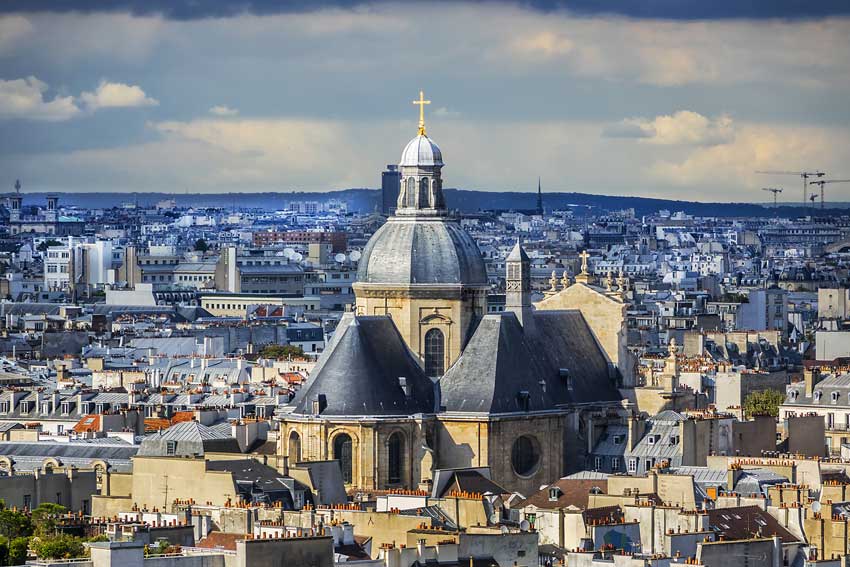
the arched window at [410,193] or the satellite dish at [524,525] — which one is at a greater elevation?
the arched window at [410,193]

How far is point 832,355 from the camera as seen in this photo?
139 m

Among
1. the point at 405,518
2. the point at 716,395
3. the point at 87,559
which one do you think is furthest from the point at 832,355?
the point at 87,559

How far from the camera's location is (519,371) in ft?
280

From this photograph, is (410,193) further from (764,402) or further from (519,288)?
(764,402)

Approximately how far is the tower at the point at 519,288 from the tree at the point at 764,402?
15913 millimetres

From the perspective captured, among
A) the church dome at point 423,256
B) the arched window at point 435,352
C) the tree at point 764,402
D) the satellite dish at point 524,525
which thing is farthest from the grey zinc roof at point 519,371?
the satellite dish at point 524,525

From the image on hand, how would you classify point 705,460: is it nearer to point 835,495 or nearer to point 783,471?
point 783,471

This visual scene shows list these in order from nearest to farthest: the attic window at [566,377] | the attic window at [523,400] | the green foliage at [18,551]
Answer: the green foliage at [18,551] → the attic window at [523,400] → the attic window at [566,377]

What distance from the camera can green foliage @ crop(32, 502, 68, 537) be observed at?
2392 inches

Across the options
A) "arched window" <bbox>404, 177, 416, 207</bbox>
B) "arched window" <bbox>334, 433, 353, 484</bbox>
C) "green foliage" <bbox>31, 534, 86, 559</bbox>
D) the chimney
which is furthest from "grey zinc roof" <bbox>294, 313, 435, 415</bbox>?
"green foliage" <bbox>31, 534, 86, 559</bbox>

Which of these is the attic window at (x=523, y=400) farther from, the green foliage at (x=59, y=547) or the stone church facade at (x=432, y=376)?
the green foliage at (x=59, y=547)

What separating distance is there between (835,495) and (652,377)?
94.2 feet

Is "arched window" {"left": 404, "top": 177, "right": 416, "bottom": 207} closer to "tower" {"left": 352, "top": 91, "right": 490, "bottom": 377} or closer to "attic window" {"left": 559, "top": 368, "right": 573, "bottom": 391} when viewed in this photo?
"tower" {"left": 352, "top": 91, "right": 490, "bottom": 377}

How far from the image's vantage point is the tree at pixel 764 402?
10583 centimetres
